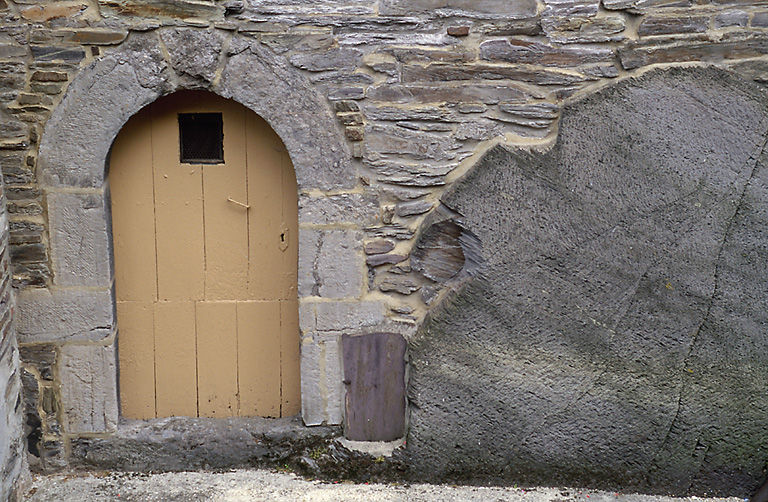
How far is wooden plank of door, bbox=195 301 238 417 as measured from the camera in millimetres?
4074

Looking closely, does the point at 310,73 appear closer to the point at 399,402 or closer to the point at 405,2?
the point at 405,2

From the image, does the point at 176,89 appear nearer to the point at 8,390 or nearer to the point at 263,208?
the point at 263,208

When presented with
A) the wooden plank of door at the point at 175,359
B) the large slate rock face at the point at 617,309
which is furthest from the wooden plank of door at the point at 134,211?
the large slate rock face at the point at 617,309

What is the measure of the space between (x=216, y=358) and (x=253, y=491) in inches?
26.0

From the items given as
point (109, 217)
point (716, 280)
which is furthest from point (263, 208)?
point (716, 280)

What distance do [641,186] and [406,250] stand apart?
106 cm

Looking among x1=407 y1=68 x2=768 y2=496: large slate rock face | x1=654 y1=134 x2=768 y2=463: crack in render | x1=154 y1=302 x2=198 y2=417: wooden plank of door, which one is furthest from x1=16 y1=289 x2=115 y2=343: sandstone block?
x1=654 y1=134 x2=768 y2=463: crack in render

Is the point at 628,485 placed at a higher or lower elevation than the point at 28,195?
lower

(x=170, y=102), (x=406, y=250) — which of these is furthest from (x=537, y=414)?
(x=170, y=102)

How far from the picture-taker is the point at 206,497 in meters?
3.82

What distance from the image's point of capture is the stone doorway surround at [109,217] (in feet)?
11.9

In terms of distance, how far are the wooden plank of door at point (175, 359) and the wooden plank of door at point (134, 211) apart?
0.43 ft

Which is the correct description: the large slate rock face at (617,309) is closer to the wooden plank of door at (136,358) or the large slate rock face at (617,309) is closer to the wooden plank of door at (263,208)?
the wooden plank of door at (263,208)

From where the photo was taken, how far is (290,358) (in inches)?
162
